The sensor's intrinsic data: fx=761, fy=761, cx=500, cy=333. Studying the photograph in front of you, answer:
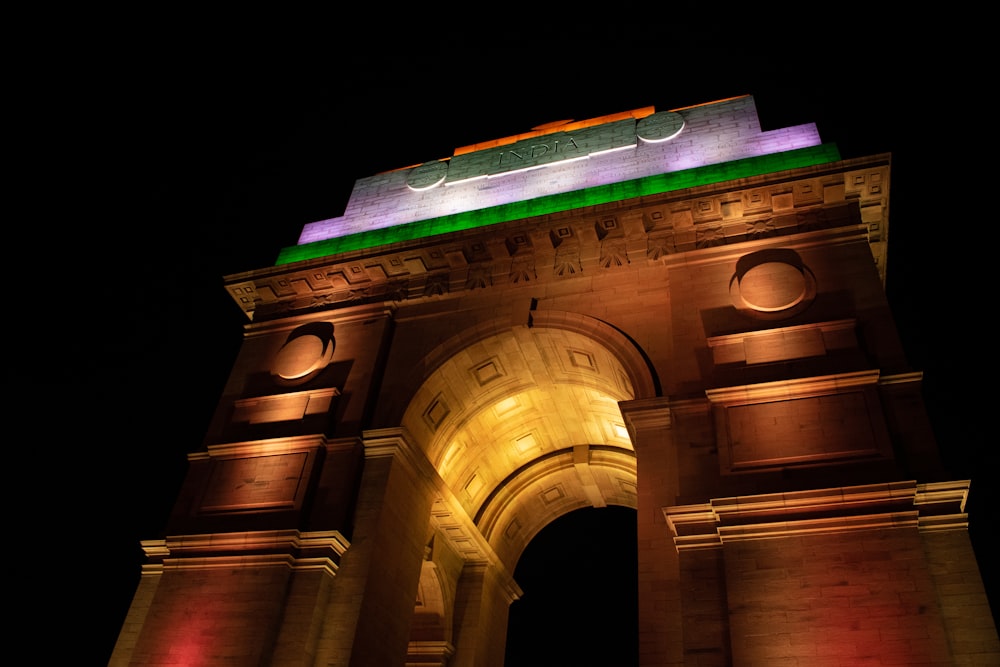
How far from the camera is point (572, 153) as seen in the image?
23594 mm

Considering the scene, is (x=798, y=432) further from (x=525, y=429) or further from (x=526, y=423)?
(x=525, y=429)

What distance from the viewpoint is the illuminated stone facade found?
1299cm

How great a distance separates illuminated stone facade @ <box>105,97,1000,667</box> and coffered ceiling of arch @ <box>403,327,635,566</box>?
0.11 meters

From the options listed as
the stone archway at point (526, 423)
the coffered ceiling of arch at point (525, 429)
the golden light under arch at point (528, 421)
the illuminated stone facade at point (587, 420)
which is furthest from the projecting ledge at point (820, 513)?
the coffered ceiling of arch at point (525, 429)

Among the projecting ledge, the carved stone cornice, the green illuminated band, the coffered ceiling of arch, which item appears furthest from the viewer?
the green illuminated band

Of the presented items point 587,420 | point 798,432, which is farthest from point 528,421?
point 798,432

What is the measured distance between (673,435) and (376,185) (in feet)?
48.0

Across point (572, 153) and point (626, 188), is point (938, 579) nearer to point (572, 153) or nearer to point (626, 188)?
point (626, 188)

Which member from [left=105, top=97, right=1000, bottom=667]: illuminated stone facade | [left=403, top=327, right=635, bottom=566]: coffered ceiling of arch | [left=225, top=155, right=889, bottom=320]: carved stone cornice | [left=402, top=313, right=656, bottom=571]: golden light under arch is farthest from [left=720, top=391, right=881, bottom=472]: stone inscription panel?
[left=225, top=155, right=889, bottom=320]: carved stone cornice

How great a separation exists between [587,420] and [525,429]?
1.97 m

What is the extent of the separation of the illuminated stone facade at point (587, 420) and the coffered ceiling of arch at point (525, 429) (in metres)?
0.11

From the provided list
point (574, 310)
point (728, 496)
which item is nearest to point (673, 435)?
point (728, 496)

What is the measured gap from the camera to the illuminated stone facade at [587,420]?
42.6 ft

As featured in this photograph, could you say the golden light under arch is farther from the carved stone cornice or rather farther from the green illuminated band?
the green illuminated band
